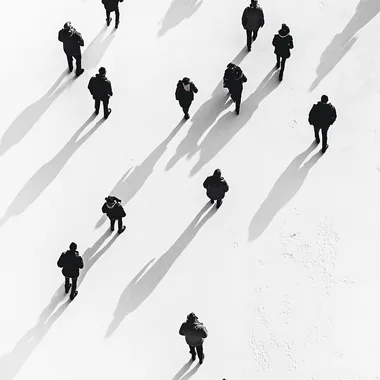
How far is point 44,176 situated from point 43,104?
1.95 metres

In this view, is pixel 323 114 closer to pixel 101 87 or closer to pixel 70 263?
pixel 101 87

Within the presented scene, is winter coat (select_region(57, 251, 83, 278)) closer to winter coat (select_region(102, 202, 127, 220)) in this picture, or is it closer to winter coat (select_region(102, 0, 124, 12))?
winter coat (select_region(102, 202, 127, 220))

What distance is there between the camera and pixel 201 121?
2262 centimetres

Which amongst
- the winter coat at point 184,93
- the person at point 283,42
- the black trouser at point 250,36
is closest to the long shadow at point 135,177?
the winter coat at point 184,93

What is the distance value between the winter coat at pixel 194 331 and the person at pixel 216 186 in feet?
10.0

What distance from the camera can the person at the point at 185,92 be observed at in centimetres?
2162

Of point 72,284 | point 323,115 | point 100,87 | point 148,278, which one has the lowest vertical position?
point 72,284

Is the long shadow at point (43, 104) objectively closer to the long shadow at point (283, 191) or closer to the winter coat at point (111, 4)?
the winter coat at point (111, 4)

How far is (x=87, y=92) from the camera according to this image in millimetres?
23016

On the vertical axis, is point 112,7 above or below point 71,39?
above

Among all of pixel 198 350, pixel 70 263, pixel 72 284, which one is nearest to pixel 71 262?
pixel 70 263

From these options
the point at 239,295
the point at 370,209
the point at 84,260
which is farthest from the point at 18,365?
the point at 370,209

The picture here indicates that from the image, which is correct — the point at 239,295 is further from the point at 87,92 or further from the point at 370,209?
the point at 87,92

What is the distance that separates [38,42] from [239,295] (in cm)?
785
